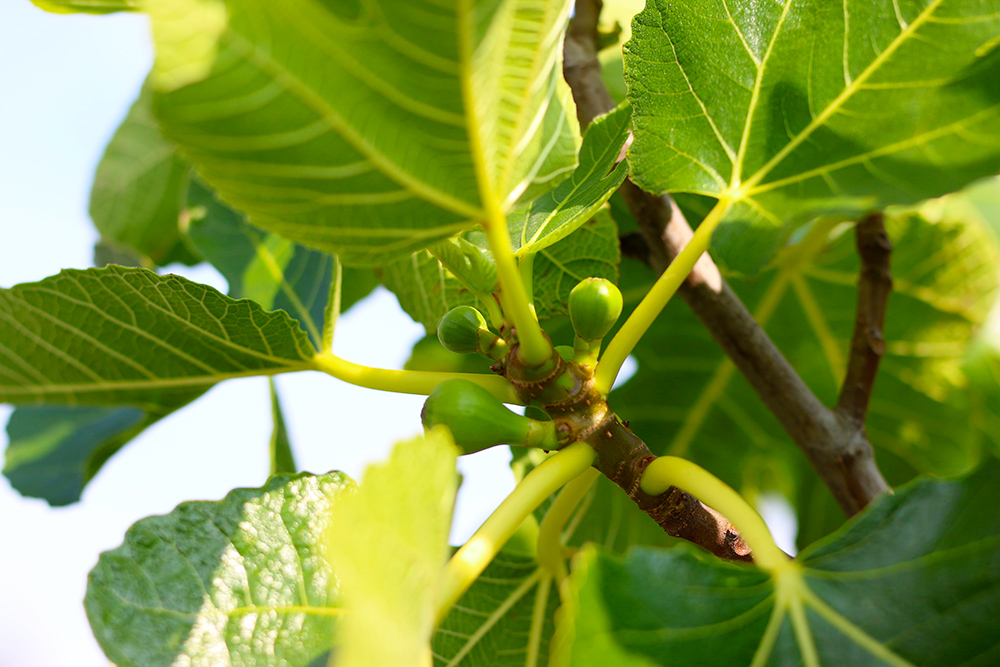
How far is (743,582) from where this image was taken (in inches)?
17.7

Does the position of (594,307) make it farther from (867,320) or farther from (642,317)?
(867,320)

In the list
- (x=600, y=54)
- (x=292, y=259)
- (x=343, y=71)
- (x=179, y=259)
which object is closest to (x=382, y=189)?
(x=343, y=71)

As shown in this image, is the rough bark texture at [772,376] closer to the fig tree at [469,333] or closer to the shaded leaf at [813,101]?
the shaded leaf at [813,101]

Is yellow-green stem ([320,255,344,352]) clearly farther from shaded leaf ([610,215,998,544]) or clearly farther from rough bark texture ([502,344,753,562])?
shaded leaf ([610,215,998,544])

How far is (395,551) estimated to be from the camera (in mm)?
367

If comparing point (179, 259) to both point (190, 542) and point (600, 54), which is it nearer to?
point (600, 54)

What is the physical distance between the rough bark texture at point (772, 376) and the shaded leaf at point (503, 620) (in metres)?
0.32

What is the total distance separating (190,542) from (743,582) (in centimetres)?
41

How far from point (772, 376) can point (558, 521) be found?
0.30 metres

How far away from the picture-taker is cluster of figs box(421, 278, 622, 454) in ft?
1.66

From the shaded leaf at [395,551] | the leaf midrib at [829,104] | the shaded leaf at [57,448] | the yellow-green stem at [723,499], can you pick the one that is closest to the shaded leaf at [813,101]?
the leaf midrib at [829,104]

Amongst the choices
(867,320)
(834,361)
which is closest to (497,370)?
(867,320)

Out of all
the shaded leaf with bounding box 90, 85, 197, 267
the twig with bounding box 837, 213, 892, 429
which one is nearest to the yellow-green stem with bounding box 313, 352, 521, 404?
the twig with bounding box 837, 213, 892, 429

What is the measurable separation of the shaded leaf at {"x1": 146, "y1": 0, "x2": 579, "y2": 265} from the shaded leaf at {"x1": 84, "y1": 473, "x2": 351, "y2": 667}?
222 millimetres
